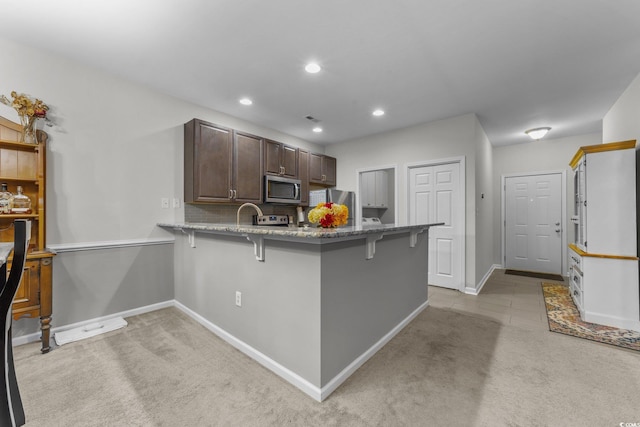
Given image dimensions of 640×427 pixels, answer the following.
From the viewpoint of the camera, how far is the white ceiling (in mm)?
1853

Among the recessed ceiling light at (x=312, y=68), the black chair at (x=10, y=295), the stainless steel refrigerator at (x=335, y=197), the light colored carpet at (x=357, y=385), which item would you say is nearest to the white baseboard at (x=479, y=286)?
the light colored carpet at (x=357, y=385)

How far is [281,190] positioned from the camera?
4.15 m

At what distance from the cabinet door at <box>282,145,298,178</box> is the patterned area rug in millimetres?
3705

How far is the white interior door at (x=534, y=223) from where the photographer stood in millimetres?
4930

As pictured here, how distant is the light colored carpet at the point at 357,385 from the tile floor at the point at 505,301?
0.42 meters

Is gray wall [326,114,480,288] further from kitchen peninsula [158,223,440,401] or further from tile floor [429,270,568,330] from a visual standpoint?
kitchen peninsula [158,223,440,401]

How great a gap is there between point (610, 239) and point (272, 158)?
4.05 meters

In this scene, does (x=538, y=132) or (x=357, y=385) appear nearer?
(x=357, y=385)

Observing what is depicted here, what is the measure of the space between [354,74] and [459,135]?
2042 millimetres

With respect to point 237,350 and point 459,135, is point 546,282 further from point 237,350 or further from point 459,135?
point 237,350

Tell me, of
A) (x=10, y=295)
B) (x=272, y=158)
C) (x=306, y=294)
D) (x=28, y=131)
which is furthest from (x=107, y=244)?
(x=306, y=294)

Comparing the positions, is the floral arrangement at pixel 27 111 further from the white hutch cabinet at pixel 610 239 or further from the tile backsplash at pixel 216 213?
the white hutch cabinet at pixel 610 239

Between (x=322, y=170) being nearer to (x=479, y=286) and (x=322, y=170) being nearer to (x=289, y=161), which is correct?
(x=289, y=161)

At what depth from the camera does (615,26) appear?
78.6 inches
